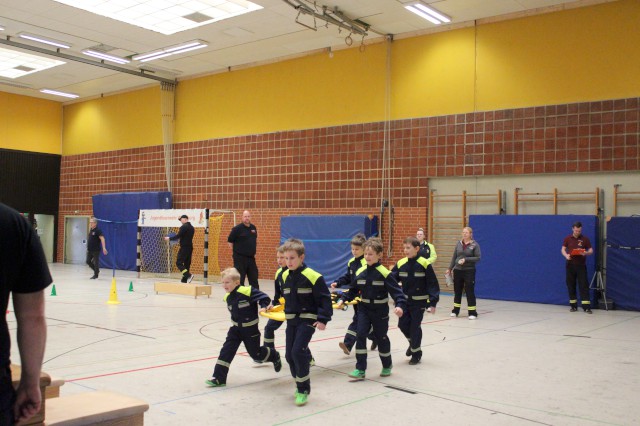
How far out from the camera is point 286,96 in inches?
800

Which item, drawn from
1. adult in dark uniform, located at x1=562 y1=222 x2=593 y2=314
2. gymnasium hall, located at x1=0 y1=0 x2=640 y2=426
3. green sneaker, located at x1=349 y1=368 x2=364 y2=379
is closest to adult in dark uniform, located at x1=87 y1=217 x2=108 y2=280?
gymnasium hall, located at x1=0 y1=0 x2=640 y2=426

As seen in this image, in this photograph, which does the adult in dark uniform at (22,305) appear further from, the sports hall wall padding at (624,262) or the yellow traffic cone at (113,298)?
the sports hall wall padding at (624,262)

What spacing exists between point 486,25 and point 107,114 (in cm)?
1660

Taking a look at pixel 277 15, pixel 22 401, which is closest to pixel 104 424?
pixel 22 401

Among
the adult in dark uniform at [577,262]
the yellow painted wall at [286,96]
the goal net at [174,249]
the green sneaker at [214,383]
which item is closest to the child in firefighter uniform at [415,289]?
the green sneaker at [214,383]

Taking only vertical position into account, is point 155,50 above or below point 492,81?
above

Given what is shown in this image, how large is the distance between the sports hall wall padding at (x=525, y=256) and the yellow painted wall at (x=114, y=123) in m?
13.8

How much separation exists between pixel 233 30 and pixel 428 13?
559 centimetres

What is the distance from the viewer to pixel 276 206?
66.9 ft

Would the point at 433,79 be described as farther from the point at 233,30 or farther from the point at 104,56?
Answer: the point at 104,56

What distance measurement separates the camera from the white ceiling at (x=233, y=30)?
50.9ft

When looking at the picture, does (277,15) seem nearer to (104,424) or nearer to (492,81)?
(492,81)

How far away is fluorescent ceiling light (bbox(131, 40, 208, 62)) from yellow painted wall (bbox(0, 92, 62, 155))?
28.2 feet

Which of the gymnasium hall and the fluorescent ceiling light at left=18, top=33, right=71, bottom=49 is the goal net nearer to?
the gymnasium hall
